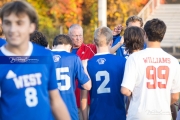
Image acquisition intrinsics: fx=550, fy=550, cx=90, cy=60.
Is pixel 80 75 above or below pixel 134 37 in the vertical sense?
below

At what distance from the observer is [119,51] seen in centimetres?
833

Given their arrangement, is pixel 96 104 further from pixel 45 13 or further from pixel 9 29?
pixel 45 13

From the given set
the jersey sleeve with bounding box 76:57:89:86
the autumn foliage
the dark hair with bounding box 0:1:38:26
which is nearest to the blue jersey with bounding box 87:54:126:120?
the jersey sleeve with bounding box 76:57:89:86

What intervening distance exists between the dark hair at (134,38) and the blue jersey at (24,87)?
8.49ft

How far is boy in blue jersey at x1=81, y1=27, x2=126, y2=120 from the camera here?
6.65 meters

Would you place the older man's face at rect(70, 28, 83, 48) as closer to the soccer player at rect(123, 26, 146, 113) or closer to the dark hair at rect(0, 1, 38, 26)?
the soccer player at rect(123, 26, 146, 113)

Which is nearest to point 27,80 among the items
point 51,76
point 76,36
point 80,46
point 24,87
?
point 24,87

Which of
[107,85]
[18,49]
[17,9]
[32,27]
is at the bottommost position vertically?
[107,85]

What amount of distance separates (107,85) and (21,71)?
2.57 metres

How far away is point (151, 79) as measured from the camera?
5.98m

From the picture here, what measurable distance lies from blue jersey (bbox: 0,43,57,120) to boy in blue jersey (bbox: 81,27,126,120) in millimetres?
2434

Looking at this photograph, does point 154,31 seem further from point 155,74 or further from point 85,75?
point 85,75

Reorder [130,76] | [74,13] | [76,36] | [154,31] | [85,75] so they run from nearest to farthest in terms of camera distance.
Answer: [130,76] < [154,31] < [85,75] < [76,36] < [74,13]

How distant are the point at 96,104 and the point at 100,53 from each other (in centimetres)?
63
